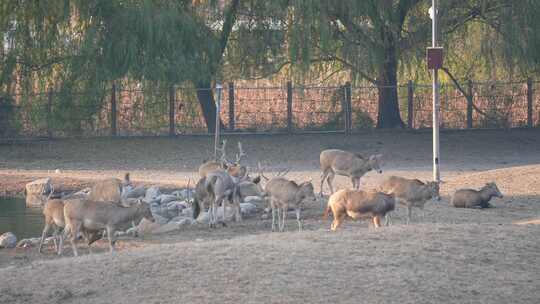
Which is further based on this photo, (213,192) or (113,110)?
(113,110)

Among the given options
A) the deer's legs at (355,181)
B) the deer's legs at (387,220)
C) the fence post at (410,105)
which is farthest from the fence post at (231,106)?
the deer's legs at (387,220)

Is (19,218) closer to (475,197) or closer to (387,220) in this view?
(387,220)

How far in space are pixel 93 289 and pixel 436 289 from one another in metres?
3.77

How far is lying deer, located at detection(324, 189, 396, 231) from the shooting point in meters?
15.7

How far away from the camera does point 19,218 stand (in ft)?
73.8

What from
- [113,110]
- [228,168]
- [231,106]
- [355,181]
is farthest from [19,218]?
[231,106]

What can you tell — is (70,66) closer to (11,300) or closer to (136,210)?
(136,210)

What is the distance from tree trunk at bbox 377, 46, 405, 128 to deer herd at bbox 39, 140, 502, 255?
11314 mm

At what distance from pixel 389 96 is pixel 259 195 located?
41.2ft

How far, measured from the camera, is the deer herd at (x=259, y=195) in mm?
15992

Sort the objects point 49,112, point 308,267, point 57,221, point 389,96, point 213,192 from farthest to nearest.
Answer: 1. point 389,96
2. point 49,112
3. point 213,192
4. point 57,221
5. point 308,267

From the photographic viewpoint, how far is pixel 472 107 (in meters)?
35.0

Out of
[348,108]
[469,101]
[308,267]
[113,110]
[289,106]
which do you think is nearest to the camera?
[308,267]

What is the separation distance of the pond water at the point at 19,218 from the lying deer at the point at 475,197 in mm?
8061
